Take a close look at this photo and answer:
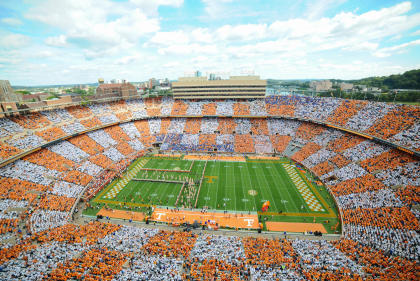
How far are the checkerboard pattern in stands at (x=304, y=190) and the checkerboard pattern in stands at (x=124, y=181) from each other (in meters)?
28.6

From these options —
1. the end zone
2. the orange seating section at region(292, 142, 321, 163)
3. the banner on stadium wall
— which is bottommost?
the end zone

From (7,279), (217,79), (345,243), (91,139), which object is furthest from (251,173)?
(217,79)

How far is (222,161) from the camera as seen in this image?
41.5 metres

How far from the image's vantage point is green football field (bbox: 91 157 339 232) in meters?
27.2

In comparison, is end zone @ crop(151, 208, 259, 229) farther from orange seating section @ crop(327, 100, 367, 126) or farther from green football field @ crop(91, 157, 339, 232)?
orange seating section @ crop(327, 100, 367, 126)

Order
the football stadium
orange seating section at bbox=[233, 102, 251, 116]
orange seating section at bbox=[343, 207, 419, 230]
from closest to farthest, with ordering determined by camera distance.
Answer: the football stadium, orange seating section at bbox=[343, 207, 419, 230], orange seating section at bbox=[233, 102, 251, 116]

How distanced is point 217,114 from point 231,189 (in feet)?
91.5

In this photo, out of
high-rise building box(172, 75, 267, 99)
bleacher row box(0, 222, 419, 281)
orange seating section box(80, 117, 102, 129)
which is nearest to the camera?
bleacher row box(0, 222, 419, 281)

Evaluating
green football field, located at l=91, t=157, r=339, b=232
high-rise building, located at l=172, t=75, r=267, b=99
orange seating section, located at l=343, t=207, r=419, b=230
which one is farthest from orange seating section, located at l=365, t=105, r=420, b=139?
high-rise building, located at l=172, t=75, r=267, b=99

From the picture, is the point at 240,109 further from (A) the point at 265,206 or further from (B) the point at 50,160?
(B) the point at 50,160

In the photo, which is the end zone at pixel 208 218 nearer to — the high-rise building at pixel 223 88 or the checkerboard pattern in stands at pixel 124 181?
the checkerboard pattern in stands at pixel 124 181

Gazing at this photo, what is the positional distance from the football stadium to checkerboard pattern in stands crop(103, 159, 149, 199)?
282 mm

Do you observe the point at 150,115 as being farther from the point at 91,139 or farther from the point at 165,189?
the point at 165,189

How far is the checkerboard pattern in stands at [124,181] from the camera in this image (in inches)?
1223
